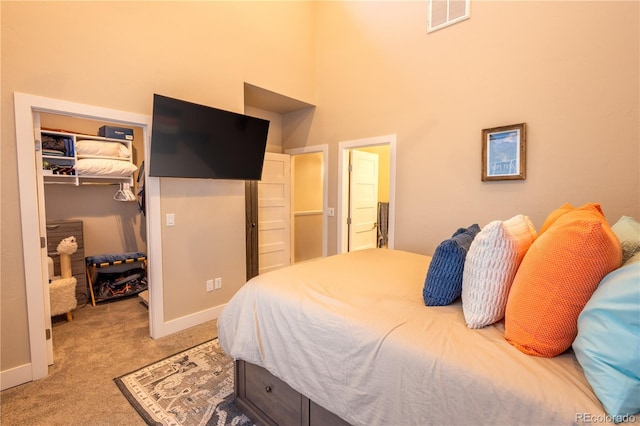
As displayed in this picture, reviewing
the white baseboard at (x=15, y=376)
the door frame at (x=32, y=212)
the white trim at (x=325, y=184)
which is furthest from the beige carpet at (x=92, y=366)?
the white trim at (x=325, y=184)

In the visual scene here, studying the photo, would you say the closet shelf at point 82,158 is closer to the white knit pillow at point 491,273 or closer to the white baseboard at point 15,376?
the white baseboard at point 15,376

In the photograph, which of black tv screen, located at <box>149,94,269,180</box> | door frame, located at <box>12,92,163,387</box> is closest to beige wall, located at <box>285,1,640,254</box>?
black tv screen, located at <box>149,94,269,180</box>

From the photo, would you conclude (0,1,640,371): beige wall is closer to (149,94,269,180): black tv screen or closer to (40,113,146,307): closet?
(149,94,269,180): black tv screen

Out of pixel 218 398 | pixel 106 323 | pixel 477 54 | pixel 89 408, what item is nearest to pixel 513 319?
pixel 218 398

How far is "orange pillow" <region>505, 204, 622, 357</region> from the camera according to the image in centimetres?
Result: 87

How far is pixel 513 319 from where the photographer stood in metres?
0.99

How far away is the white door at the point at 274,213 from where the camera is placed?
159 inches

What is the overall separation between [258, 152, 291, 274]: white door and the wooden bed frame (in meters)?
2.36

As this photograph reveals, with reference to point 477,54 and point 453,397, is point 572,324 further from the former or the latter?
point 477,54

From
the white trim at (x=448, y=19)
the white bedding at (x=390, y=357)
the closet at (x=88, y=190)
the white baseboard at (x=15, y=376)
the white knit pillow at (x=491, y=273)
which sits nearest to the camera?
the white bedding at (x=390, y=357)

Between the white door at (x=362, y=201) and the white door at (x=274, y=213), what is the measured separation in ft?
3.24

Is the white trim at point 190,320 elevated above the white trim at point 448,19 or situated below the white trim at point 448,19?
below

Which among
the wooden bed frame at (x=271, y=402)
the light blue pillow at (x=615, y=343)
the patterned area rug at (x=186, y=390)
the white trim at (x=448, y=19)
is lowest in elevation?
the patterned area rug at (x=186, y=390)

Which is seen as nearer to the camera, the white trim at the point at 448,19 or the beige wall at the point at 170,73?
the beige wall at the point at 170,73
